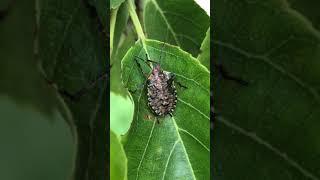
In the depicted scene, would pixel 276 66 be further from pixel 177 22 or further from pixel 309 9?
pixel 177 22

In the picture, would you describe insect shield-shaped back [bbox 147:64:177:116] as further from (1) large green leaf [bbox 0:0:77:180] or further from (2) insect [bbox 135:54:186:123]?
(1) large green leaf [bbox 0:0:77:180]

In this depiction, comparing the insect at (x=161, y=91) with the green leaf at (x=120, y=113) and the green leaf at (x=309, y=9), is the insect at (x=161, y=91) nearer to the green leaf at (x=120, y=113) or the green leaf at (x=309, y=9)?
the green leaf at (x=120, y=113)

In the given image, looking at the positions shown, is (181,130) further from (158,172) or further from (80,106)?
(80,106)

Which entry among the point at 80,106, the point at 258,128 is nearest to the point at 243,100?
the point at 258,128

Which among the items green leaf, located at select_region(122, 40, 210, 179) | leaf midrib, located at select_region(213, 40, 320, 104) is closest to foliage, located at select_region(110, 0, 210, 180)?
green leaf, located at select_region(122, 40, 210, 179)

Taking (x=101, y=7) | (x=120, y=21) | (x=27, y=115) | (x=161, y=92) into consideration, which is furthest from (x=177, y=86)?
(x=27, y=115)

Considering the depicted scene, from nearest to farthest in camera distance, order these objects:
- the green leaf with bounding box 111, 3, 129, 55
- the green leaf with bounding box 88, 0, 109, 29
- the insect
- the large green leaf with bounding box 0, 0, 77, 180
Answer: the large green leaf with bounding box 0, 0, 77, 180 → the green leaf with bounding box 88, 0, 109, 29 → the green leaf with bounding box 111, 3, 129, 55 → the insect

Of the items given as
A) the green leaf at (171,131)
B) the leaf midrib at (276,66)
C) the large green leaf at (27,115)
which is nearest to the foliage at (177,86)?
the green leaf at (171,131)

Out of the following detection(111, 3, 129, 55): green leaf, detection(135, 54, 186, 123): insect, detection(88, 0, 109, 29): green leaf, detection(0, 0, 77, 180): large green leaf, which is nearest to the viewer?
detection(0, 0, 77, 180): large green leaf
